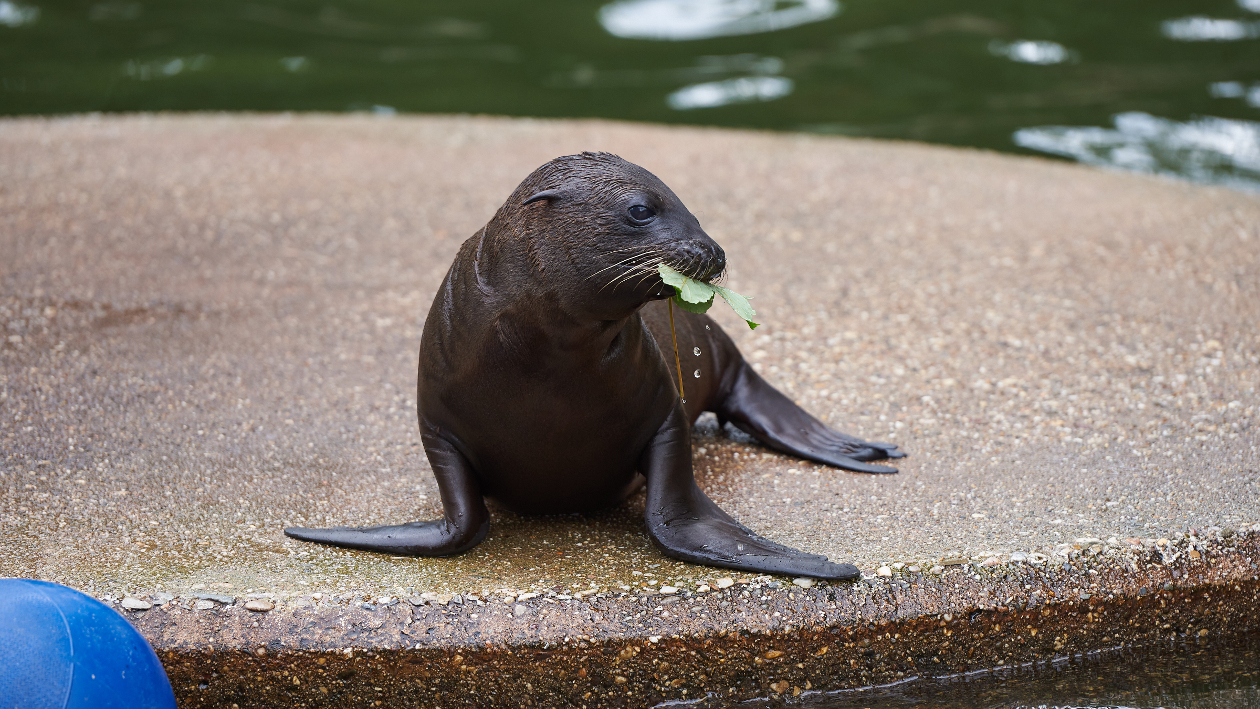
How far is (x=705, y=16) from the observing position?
15828mm

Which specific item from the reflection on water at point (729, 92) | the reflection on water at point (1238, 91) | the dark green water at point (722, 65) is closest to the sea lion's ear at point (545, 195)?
the dark green water at point (722, 65)

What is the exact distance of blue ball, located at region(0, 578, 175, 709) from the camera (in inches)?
98.5

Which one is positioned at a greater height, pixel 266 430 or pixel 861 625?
pixel 266 430

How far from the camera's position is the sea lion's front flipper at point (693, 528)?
320 cm

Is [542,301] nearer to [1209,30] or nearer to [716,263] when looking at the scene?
[716,263]

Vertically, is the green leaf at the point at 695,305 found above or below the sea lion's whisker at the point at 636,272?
below

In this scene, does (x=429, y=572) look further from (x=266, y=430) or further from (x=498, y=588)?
(x=266, y=430)

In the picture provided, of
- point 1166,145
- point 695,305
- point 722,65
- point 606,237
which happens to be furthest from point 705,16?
point 695,305

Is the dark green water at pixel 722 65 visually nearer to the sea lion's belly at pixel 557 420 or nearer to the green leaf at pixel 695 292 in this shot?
the sea lion's belly at pixel 557 420

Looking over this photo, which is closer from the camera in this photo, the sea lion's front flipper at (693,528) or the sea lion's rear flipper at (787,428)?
the sea lion's front flipper at (693,528)

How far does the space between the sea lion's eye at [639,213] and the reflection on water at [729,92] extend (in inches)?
398

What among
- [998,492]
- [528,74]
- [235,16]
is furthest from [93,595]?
[235,16]

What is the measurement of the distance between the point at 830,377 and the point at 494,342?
2028 mm

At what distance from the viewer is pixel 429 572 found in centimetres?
327
